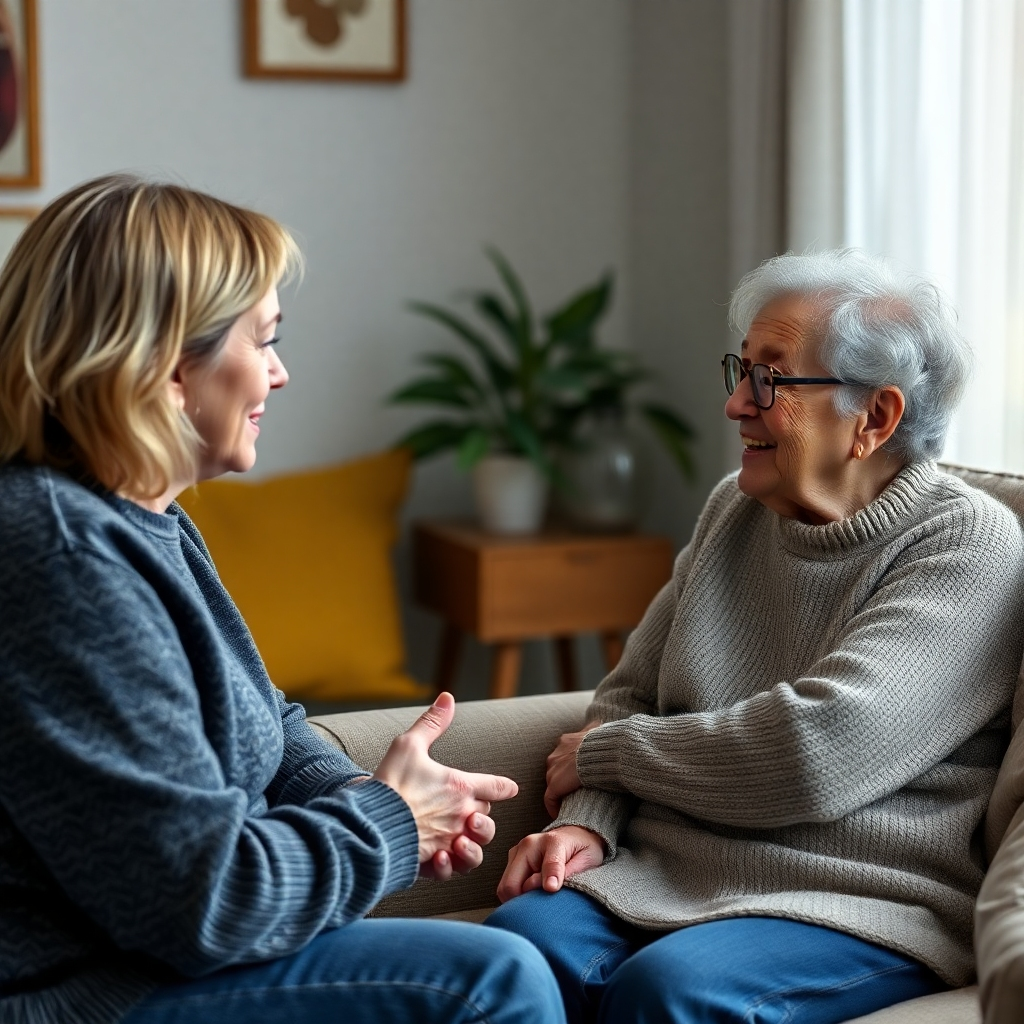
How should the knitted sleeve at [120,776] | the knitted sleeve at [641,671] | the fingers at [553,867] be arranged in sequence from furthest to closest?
the knitted sleeve at [641,671], the fingers at [553,867], the knitted sleeve at [120,776]

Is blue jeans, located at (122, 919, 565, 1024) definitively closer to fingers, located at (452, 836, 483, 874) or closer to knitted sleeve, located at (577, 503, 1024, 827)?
fingers, located at (452, 836, 483, 874)

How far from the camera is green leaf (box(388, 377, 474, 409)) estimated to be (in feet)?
10.3

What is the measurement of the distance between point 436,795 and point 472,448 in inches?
69.8

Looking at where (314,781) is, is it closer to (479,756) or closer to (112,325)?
(479,756)

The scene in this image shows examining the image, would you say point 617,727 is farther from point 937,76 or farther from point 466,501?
point 466,501

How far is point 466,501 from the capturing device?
3594 mm

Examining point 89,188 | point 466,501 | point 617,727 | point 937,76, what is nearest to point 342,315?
point 466,501

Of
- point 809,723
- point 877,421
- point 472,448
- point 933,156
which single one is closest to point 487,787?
point 809,723

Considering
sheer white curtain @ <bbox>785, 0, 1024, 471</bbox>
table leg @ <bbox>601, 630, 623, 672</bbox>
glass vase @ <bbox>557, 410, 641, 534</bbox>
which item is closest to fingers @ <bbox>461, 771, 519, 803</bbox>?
sheer white curtain @ <bbox>785, 0, 1024, 471</bbox>

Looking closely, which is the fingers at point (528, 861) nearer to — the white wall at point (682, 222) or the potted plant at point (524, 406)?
the potted plant at point (524, 406)

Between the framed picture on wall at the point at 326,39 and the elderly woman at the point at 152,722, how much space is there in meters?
2.20

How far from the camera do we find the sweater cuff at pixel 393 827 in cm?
121

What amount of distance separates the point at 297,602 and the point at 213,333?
6.33 ft

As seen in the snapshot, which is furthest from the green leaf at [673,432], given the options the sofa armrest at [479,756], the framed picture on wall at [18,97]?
the framed picture on wall at [18,97]
